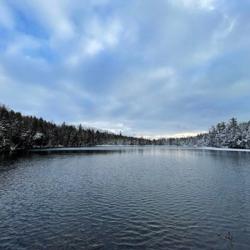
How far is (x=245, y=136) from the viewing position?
15038 cm

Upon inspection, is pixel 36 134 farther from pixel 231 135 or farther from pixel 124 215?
pixel 124 215

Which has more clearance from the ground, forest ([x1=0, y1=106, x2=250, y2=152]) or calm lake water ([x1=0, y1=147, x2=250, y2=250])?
forest ([x1=0, y1=106, x2=250, y2=152])

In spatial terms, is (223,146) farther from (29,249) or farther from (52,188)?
(29,249)

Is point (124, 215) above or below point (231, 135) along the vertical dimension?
below

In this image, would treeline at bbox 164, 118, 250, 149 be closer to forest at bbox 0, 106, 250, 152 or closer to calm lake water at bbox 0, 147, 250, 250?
forest at bbox 0, 106, 250, 152

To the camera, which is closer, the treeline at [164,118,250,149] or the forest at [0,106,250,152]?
the forest at [0,106,250,152]

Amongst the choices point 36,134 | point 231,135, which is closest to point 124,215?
point 36,134

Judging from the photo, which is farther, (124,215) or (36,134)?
(36,134)

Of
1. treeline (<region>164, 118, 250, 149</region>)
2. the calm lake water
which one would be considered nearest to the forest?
treeline (<region>164, 118, 250, 149</region>)

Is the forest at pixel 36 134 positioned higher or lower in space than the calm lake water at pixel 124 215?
higher

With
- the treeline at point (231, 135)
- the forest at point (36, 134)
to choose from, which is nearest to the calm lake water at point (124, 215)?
the forest at point (36, 134)

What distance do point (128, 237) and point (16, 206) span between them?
13.2 meters

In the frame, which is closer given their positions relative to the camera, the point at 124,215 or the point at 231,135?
the point at 124,215

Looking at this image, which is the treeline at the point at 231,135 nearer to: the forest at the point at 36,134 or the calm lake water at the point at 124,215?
the forest at the point at 36,134
